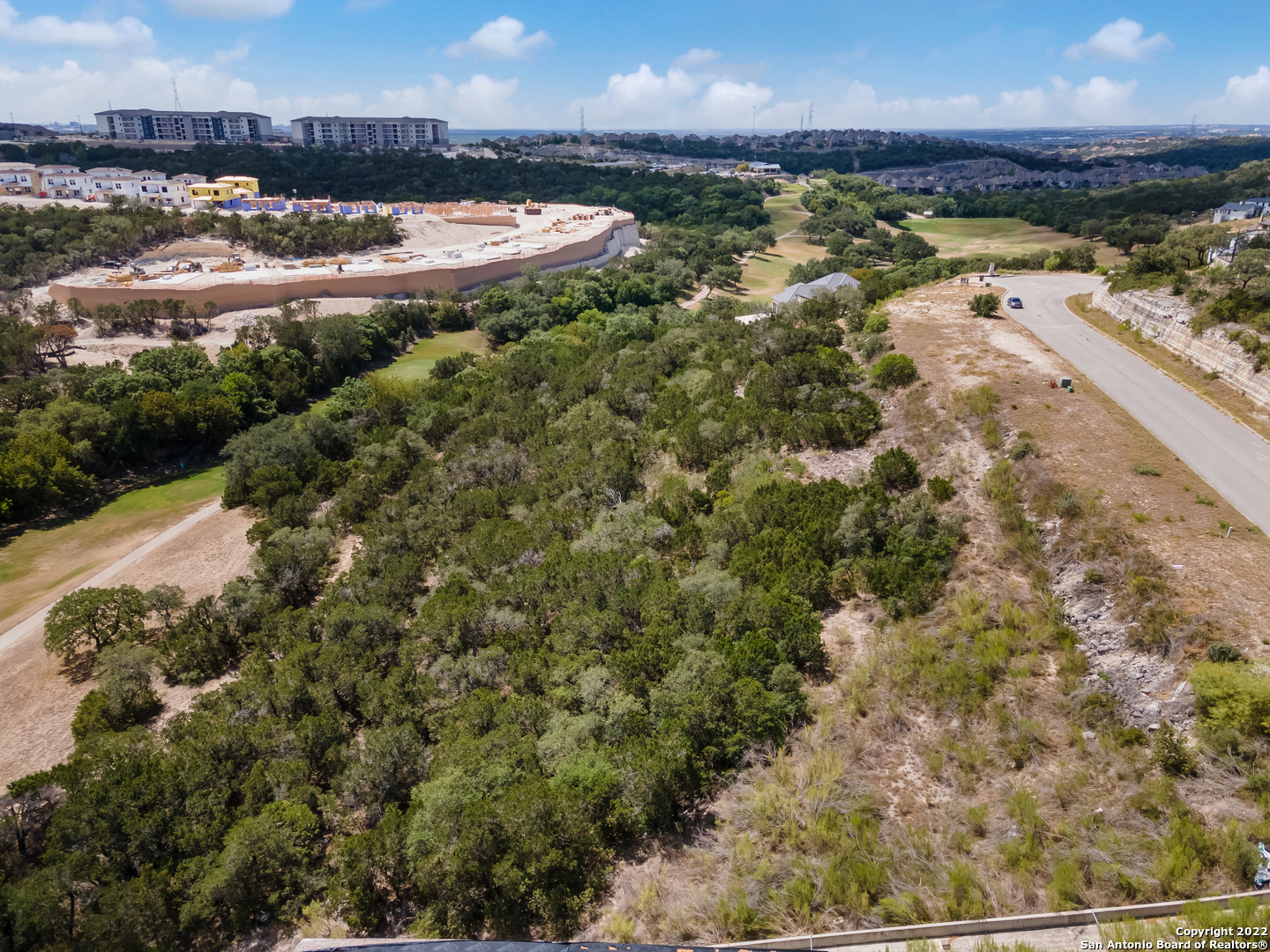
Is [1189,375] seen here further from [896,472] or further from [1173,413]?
[896,472]

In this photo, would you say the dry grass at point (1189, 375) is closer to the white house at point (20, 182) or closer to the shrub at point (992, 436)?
the shrub at point (992, 436)

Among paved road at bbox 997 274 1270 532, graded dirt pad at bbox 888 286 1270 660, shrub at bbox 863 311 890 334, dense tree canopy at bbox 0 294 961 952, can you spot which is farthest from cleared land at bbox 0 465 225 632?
paved road at bbox 997 274 1270 532

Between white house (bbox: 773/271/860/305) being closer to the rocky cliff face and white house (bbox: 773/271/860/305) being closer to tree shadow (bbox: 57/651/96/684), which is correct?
the rocky cliff face

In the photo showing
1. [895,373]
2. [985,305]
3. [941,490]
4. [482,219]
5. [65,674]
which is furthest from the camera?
[482,219]

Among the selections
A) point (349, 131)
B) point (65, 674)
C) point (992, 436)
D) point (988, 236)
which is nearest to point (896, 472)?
point (992, 436)

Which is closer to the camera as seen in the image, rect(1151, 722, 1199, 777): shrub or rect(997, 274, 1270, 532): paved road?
rect(1151, 722, 1199, 777): shrub

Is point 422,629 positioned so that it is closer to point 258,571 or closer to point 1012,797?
point 258,571
